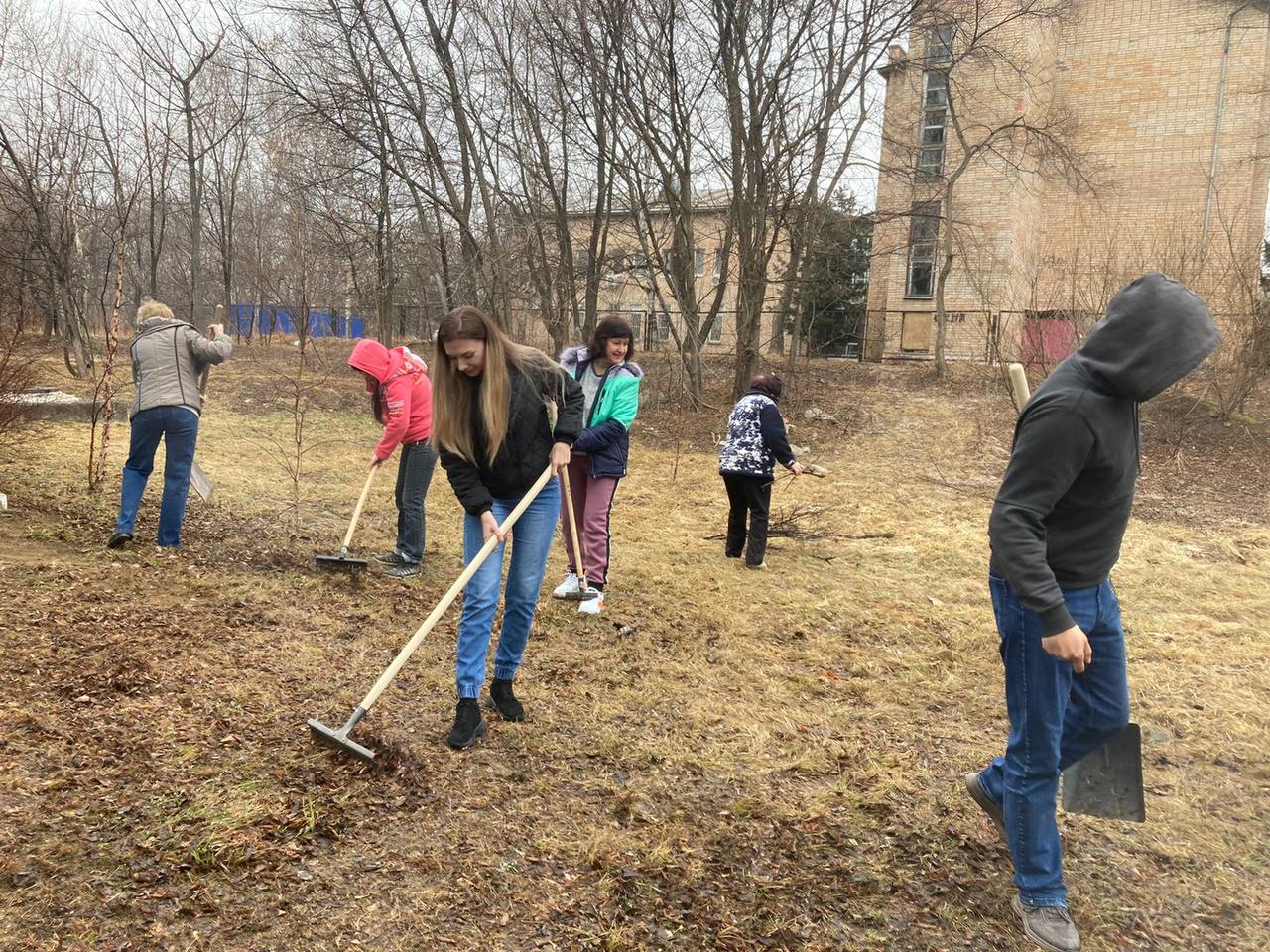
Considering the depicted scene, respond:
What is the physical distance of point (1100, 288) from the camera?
12.9 metres

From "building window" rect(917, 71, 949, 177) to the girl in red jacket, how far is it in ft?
63.7

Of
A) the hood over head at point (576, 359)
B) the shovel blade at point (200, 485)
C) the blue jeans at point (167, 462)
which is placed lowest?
the shovel blade at point (200, 485)

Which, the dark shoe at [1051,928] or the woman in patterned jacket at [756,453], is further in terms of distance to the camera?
the woman in patterned jacket at [756,453]

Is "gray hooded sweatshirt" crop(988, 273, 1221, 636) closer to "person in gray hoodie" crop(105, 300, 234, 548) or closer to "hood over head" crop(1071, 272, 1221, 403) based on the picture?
"hood over head" crop(1071, 272, 1221, 403)

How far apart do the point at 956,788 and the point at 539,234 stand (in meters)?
14.9

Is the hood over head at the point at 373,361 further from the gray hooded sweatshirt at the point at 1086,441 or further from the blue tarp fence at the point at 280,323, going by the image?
the blue tarp fence at the point at 280,323

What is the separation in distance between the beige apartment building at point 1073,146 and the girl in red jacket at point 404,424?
1699 centimetres

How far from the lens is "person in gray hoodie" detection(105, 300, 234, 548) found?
5.43 meters

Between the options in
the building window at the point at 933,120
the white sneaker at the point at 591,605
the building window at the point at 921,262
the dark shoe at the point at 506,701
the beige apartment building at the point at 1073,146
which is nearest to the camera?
the dark shoe at the point at 506,701

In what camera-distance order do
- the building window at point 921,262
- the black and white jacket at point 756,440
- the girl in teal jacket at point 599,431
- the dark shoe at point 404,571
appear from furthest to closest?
the building window at point 921,262 → the black and white jacket at point 756,440 → the dark shoe at point 404,571 → the girl in teal jacket at point 599,431

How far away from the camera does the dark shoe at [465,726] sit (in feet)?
11.1

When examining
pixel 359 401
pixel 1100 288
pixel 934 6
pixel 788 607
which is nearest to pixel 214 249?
pixel 359 401

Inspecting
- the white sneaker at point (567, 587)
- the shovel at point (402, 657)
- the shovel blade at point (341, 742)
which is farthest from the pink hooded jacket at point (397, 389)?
the shovel blade at point (341, 742)

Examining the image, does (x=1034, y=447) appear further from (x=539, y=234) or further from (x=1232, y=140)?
(x=1232, y=140)
